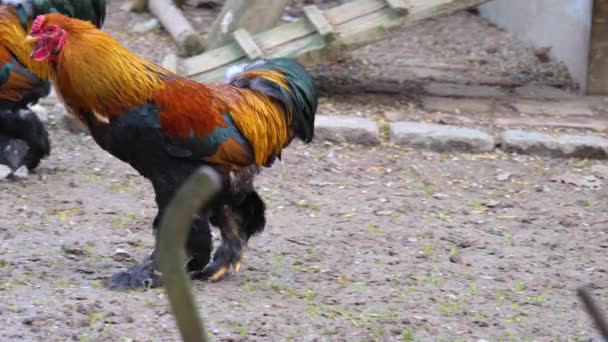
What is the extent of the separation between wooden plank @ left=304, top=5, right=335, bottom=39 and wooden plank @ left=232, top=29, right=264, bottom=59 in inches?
18.6

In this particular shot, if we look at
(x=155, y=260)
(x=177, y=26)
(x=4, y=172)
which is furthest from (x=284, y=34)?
(x=155, y=260)

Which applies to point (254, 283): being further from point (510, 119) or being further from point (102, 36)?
point (510, 119)

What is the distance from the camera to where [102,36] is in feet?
13.4

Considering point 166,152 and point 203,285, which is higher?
point 166,152

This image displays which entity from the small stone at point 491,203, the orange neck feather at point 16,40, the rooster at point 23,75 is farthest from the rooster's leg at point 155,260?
the small stone at point 491,203

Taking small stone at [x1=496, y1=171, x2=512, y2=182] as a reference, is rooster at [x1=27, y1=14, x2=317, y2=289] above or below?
above

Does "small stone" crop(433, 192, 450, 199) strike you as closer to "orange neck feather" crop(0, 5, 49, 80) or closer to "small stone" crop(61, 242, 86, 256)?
"small stone" crop(61, 242, 86, 256)

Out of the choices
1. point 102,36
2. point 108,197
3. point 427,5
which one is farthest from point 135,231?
point 427,5

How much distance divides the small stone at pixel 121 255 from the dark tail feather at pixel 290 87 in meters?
1.03

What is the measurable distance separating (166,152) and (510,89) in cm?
483

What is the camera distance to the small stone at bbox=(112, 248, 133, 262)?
4801mm

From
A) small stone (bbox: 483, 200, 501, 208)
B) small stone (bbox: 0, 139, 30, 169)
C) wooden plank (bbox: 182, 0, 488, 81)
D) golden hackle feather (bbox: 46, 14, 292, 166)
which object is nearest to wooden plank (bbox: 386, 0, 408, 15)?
wooden plank (bbox: 182, 0, 488, 81)

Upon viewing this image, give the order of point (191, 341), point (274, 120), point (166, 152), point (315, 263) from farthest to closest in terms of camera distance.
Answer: point (315, 263) → point (274, 120) → point (166, 152) → point (191, 341)

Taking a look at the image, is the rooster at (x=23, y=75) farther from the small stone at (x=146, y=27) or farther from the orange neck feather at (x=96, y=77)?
the small stone at (x=146, y=27)
